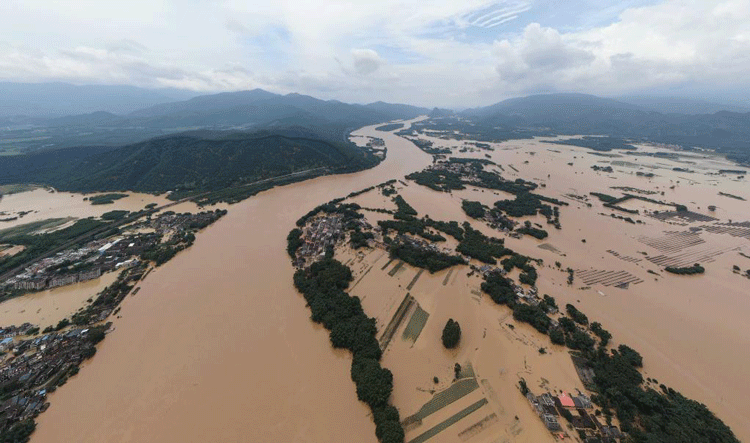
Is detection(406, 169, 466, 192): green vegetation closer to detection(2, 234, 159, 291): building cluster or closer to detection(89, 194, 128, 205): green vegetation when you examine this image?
detection(2, 234, 159, 291): building cluster

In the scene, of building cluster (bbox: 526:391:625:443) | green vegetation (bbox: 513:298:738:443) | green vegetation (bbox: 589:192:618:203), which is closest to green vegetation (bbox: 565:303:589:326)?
green vegetation (bbox: 513:298:738:443)

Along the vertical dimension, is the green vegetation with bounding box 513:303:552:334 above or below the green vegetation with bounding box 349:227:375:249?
below

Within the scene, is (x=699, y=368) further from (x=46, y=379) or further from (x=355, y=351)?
(x=46, y=379)

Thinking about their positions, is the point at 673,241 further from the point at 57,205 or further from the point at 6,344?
the point at 57,205

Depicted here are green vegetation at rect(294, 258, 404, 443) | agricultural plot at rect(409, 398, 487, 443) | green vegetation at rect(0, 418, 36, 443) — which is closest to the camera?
green vegetation at rect(0, 418, 36, 443)

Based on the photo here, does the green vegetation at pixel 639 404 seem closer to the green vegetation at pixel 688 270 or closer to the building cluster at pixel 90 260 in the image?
the green vegetation at pixel 688 270

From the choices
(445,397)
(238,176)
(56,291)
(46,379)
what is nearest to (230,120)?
(238,176)

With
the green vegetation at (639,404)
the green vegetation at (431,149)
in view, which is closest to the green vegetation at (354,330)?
the green vegetation at (639,404)
